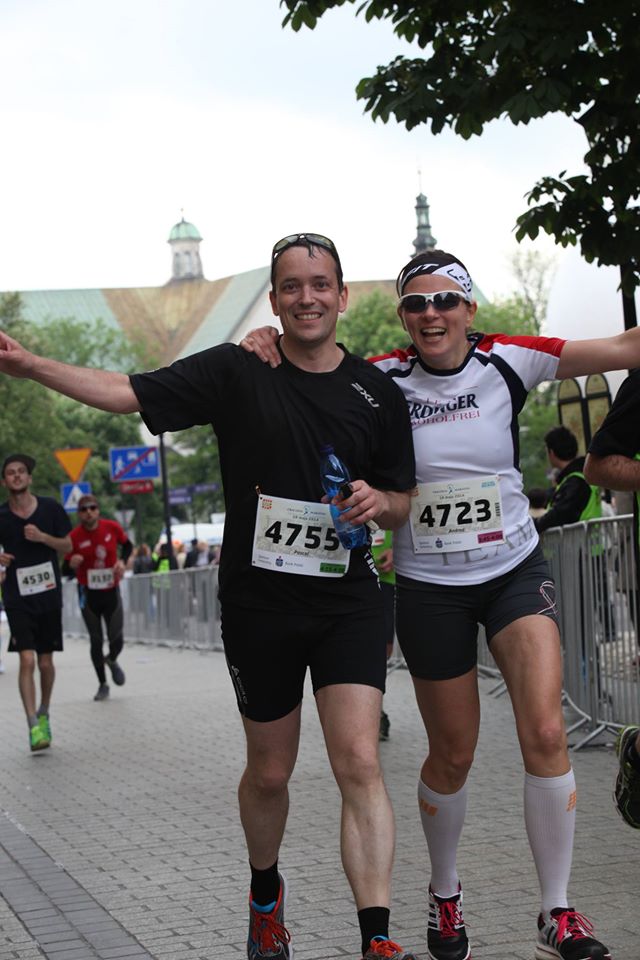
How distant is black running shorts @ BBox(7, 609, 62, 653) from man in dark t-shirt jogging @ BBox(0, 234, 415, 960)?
750 centimetres

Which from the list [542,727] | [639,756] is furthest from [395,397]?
[639,756]

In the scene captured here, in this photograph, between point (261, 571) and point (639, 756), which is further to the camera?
point (639, 756)

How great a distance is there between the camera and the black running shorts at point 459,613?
515 centimetres

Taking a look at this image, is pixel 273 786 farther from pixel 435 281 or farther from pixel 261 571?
pixel 435 281

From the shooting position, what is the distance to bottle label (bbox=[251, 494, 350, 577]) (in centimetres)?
486

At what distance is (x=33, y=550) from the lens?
12.6m

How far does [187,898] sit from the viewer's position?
6.50 m

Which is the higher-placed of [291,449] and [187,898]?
[291,449]

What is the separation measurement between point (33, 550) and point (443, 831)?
7.71 m

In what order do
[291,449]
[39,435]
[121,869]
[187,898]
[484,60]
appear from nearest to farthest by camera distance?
[291,449]
[187,898]
[121,869]
[484,60]
[39,435]

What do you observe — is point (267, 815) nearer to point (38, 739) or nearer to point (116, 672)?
point (38, 739)

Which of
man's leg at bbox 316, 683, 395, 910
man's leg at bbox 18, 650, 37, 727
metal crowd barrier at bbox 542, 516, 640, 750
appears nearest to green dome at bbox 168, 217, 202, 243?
man's leg at bbox 18, 650, 37, 727

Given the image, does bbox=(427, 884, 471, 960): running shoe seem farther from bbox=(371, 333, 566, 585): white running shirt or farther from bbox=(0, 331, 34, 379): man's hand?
bbox=(0, 331, 34, 379): man's hand

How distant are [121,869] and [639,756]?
2.48 metres
